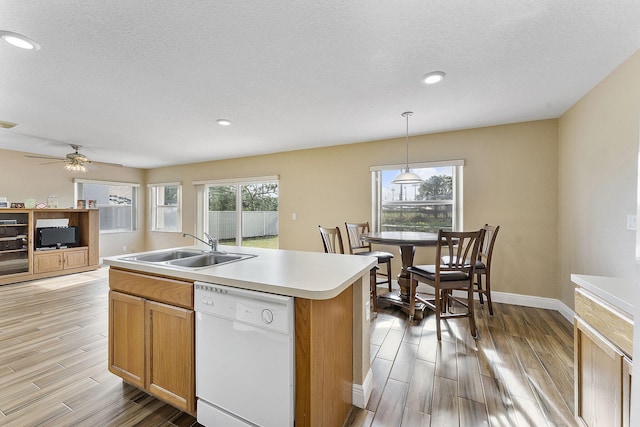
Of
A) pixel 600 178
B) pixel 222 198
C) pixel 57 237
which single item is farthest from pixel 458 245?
pixel 57 237

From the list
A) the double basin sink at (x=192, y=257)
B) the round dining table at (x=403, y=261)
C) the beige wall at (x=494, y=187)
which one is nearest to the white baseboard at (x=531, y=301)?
the beige wall at (x=494, y=187)

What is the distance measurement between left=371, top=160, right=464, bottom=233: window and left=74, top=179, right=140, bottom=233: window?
19.8 feet

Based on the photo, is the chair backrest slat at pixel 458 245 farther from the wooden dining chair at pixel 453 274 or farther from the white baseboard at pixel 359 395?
the white baseboard at pixel 359 395

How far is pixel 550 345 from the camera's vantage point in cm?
238

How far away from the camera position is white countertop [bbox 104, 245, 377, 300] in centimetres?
118

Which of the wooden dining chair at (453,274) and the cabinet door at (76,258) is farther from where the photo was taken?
the cabinet door at (76,258)

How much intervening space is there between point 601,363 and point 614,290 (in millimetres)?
305

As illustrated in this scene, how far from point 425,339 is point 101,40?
134 inches

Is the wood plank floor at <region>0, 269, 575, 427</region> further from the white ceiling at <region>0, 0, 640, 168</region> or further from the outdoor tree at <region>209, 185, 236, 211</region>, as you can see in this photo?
the outdoor tree at <region>209, 185, 236, 211</region>

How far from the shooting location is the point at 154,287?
1603 millimetres

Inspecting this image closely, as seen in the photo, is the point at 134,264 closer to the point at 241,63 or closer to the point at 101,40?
the point at 101,40

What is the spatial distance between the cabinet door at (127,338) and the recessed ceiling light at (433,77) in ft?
8.66

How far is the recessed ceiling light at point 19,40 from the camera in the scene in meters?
1.67

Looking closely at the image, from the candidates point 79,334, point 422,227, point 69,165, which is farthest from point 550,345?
point 69,165
